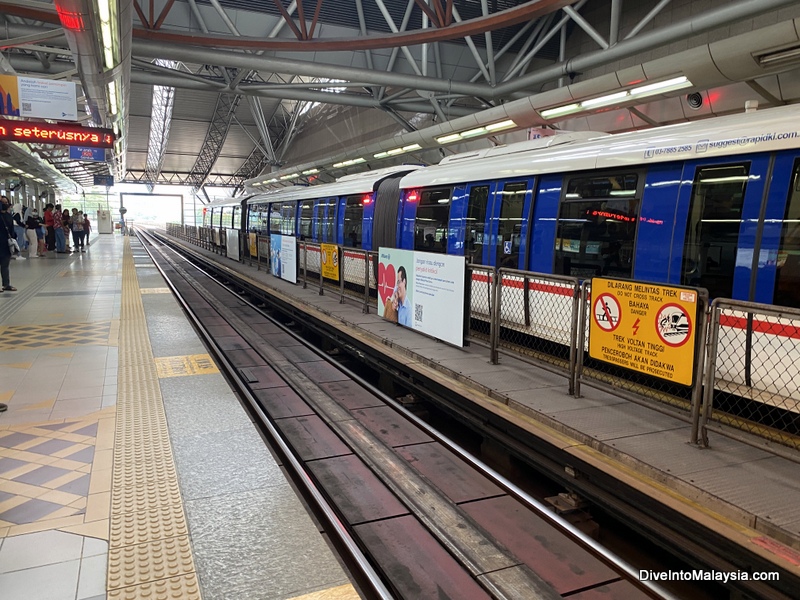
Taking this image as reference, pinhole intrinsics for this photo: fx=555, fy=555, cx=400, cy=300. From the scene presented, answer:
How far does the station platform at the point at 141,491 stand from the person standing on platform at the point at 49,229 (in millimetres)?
19225

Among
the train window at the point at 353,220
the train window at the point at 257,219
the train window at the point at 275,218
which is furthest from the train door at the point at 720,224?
the train window at the point at 257,219

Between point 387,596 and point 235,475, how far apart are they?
1.43 meters

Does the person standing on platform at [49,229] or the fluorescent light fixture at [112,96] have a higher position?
the fluorescent light fixture at [112,96]

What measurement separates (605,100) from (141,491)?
28.1 ft

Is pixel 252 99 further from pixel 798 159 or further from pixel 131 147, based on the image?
pixel 798 159

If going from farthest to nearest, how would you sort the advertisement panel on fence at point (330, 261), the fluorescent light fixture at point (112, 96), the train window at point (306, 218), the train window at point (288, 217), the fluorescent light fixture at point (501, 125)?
the train window at point (288, 217) < the train window at point (306, 218) < the advertisement panel on fence at point (330, 261) < the fluorescent light fixture at point (501, 125) < the fluorescent light fixture at point (112, 96)

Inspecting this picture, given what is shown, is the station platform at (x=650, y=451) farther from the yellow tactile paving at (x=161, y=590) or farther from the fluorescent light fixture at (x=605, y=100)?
the fluorescent light fixture at (x=605, y=100)

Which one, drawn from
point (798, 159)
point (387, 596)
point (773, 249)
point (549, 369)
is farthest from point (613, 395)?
point (387, 596)

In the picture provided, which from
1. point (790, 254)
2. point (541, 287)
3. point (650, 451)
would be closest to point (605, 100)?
point (541, 287)

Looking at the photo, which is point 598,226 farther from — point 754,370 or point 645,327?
point 754,370

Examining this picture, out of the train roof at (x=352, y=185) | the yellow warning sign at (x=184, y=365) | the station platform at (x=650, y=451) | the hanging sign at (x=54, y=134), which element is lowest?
the yellow warning sign at (x=184, y=365)

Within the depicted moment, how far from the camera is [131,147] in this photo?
45.7 metres

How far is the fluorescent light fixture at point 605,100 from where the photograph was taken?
8.64 metres

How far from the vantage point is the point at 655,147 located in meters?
5.52
